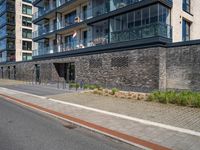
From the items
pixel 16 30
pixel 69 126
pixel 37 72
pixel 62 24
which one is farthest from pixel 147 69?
pixel 16 30

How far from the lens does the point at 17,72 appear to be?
44688mm

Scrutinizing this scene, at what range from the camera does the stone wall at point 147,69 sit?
661 inches

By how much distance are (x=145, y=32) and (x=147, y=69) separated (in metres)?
3.45

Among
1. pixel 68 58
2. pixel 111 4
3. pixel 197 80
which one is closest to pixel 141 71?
pixel 197 80

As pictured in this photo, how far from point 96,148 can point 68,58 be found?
2328 centimetres

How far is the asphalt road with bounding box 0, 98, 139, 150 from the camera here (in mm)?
6105

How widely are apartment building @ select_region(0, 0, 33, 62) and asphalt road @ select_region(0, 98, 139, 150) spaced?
4783 centimetres

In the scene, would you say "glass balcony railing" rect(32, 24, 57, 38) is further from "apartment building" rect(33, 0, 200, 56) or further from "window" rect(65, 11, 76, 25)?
"window" rect(65, 11, 76, 25)

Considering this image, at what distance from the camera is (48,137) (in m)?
6.95

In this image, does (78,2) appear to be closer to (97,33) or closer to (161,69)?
(97,33)

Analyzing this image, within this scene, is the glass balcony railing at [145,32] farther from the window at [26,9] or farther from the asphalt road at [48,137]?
the window at [26,9]

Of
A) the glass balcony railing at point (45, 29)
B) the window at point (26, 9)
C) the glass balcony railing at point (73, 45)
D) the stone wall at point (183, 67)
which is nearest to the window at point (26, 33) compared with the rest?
the window at point (26, 9)

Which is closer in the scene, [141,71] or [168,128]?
[168,128]

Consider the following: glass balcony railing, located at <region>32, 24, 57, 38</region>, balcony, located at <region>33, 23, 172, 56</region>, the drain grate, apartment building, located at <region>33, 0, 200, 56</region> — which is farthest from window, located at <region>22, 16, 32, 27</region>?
the drain grate
